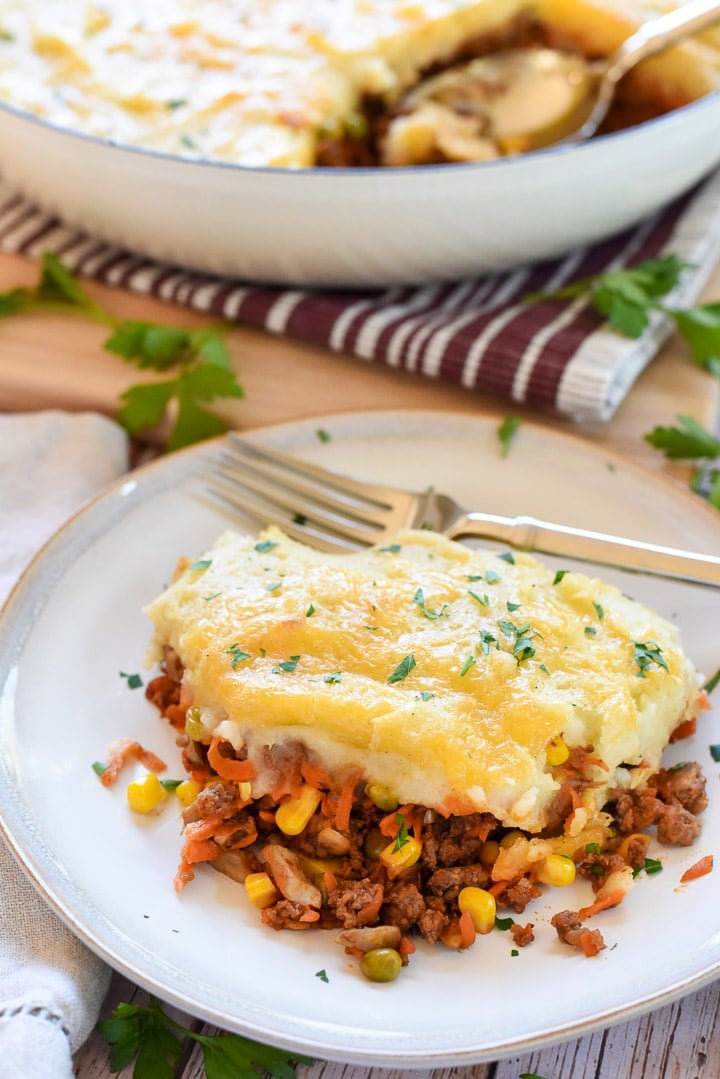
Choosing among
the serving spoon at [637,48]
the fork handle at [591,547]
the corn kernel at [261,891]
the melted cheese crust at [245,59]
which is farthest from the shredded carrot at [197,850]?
the serving spoon at [637,48]

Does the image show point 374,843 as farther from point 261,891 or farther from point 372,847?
point 261,891

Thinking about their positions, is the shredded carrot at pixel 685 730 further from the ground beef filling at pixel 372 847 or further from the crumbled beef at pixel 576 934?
the crumbled beef at pixel 576 934

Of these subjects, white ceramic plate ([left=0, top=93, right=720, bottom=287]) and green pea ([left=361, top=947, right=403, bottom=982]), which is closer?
green pea ([left=361, top=947, right=403, bottom=982])

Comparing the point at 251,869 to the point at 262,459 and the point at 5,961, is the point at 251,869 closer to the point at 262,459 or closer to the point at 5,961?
the point at 5,961

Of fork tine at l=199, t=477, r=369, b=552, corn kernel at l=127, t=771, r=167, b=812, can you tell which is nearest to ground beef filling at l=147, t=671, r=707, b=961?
corn kernel at l=127, t=771, r=167, b=812

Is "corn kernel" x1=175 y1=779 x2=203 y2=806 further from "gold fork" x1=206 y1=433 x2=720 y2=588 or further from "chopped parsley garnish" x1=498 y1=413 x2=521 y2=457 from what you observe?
"chopped parsley garnish" x1=498 y1=413 x2=521 y2=457

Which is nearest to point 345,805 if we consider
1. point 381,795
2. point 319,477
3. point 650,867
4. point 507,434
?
point 381,795
